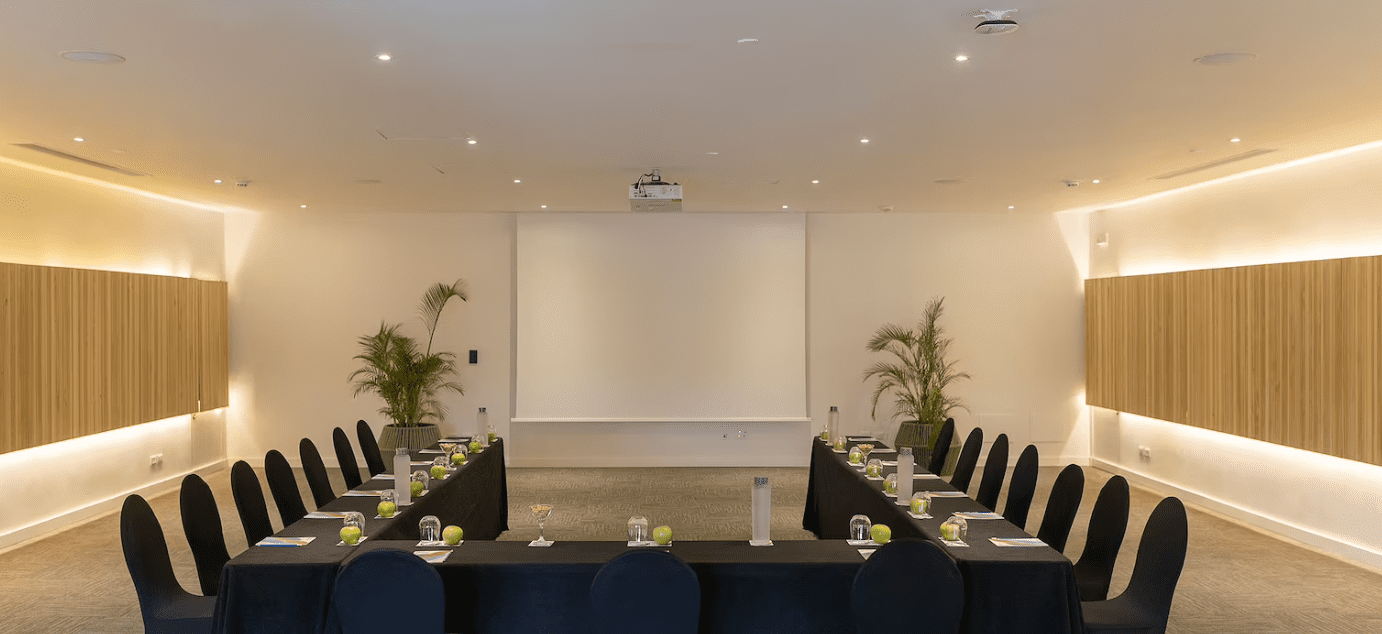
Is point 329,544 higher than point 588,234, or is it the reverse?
point 588,234

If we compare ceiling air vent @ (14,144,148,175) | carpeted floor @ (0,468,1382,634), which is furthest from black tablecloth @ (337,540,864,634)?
ceiling air vent @ (14,144,148,175)

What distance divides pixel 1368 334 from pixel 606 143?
545cm

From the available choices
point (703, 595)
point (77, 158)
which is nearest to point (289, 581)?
point (703, 595)

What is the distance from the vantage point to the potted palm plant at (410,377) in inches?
385

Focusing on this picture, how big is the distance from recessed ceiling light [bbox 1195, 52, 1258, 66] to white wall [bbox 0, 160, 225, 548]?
8160 millimetres

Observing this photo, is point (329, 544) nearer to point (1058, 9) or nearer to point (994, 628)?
point (994, 628)

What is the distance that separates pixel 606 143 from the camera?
621 centimetres

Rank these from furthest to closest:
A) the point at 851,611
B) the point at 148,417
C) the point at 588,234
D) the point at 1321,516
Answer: the point at 588,234 < the point at 148,417 < the point at 1321,516 < the point at 851,611

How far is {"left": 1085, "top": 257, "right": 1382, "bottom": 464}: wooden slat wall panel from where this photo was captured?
→ 6297mm

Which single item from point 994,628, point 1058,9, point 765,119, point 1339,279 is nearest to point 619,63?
point 765,119

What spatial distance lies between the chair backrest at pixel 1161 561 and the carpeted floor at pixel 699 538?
52.7 inches

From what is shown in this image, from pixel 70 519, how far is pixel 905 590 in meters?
7.35

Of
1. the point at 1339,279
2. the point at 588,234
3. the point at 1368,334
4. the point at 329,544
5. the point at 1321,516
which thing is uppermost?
the point at 588,234

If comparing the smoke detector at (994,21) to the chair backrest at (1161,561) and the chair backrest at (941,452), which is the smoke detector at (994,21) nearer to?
the chair backrest at (1161,561)
